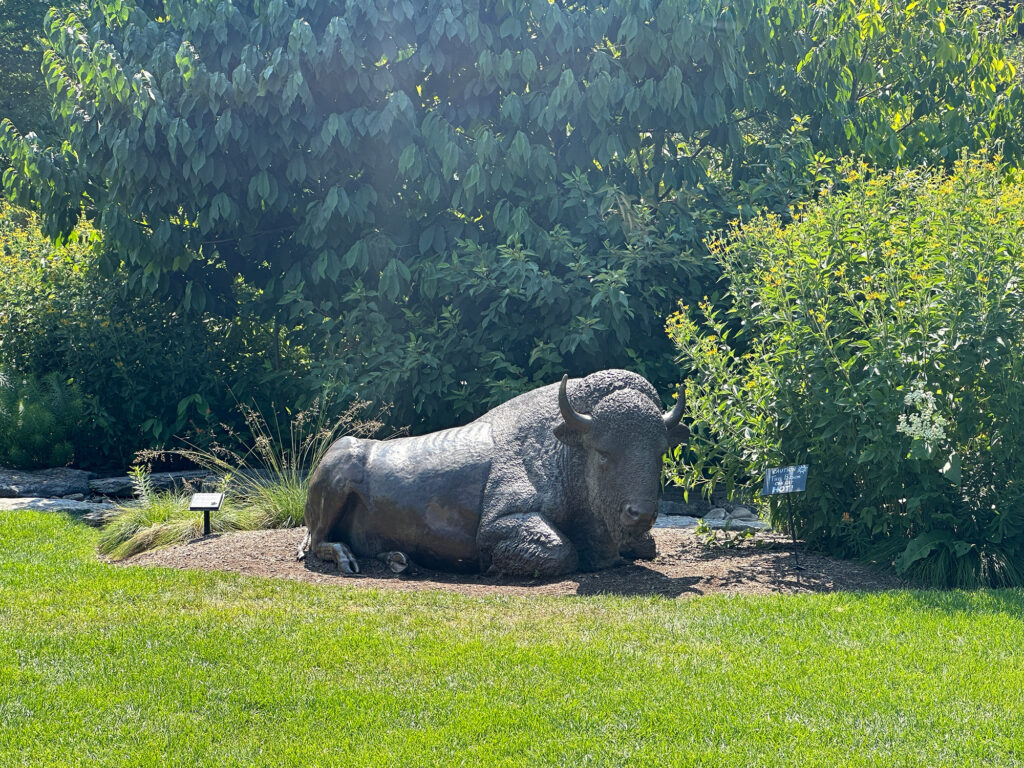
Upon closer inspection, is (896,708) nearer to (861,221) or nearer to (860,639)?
(860,639)

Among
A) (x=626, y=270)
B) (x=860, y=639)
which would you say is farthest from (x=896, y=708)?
(x=626, y=270)

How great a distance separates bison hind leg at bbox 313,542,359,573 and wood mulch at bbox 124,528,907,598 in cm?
6

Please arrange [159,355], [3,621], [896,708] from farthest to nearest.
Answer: [159,355]
[3,621]
[896,708]

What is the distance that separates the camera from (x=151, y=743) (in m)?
4.55

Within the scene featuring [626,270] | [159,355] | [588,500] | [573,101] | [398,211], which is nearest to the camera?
[588,500]

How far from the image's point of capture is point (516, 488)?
7812 millimetres

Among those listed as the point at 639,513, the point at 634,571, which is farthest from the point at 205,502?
the point at 639,513

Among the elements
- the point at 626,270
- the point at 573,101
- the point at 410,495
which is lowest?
the point at 410,495

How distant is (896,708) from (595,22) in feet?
31.4

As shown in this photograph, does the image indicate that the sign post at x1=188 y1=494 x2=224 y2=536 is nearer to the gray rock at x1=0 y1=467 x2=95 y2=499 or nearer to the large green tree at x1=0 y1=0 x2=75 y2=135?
the gray rock at x1=0 y1=467 x2=95 y2=499

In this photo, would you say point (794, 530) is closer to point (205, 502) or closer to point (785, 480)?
point (785, 480)

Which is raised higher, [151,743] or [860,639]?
[860,639]

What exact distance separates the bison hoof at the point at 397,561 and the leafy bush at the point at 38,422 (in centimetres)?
734

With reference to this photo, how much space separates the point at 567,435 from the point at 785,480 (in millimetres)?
1519
